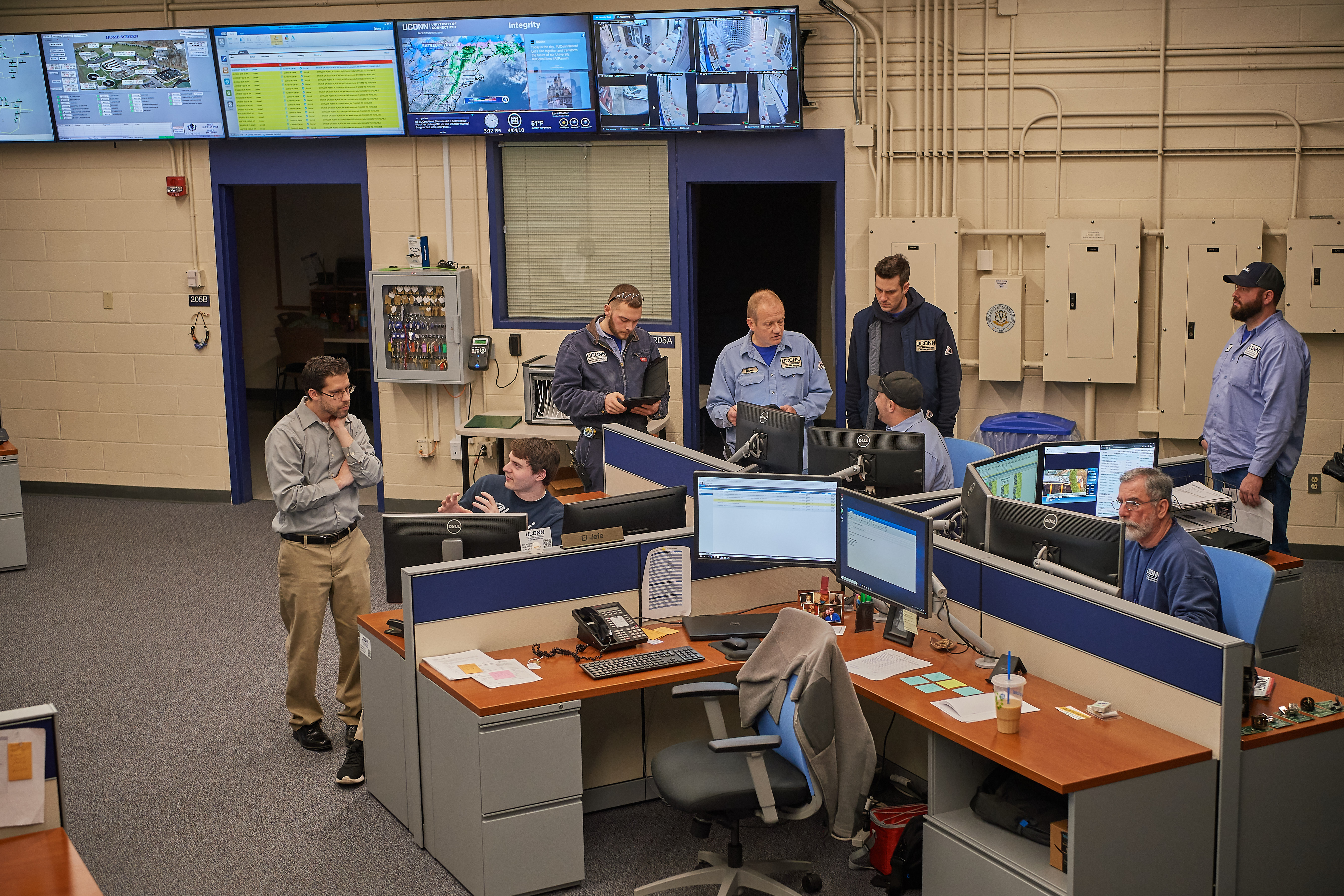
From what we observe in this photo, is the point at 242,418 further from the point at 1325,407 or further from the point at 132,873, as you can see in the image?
the point at 1325,407

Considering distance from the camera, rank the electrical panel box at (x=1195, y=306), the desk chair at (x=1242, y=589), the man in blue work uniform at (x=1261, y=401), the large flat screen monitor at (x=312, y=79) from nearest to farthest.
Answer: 1. the desk chair at (x=1242, y=589)
2. the man in blue work uniform at (x=1261, y=401)
3. the electrical panel box at (x=1195, y=306)
4. the large flat screen monitor at (x=312, y=79)

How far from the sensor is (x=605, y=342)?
19.8 feet

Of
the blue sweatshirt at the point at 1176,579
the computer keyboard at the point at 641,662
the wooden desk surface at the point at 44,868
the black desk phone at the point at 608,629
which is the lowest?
the wooden desk surface at the point at 44,868

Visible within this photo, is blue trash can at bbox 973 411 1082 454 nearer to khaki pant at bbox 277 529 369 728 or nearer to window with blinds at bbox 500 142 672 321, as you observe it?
window with blinds at bbox 500 142 672 321

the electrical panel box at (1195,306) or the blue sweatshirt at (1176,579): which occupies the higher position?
the electrical panel box at (1195,306)

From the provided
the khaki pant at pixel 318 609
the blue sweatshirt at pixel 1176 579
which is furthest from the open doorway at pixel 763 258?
the blue sweatshirt at pixel 1176 579

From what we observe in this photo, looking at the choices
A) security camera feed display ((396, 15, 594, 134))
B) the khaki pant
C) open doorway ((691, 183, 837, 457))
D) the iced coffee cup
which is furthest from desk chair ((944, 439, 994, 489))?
open doorway ((691, 183, 837, 457))

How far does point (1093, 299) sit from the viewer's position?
6844 mm

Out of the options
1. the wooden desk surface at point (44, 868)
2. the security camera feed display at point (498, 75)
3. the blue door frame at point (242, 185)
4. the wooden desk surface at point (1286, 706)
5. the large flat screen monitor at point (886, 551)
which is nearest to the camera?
the wooden desk surface at point (44, 868)

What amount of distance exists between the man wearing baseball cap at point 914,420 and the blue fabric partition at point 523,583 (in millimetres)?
1231

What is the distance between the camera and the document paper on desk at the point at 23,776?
2729 mm

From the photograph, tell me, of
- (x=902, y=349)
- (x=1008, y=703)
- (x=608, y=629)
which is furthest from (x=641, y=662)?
(x=902, y=349)

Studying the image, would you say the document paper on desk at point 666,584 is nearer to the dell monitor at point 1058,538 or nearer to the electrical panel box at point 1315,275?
the dell monitor at point 1058,538

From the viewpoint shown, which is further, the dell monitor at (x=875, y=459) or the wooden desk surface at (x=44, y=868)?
the dell monitor at (x=875, y=459)
